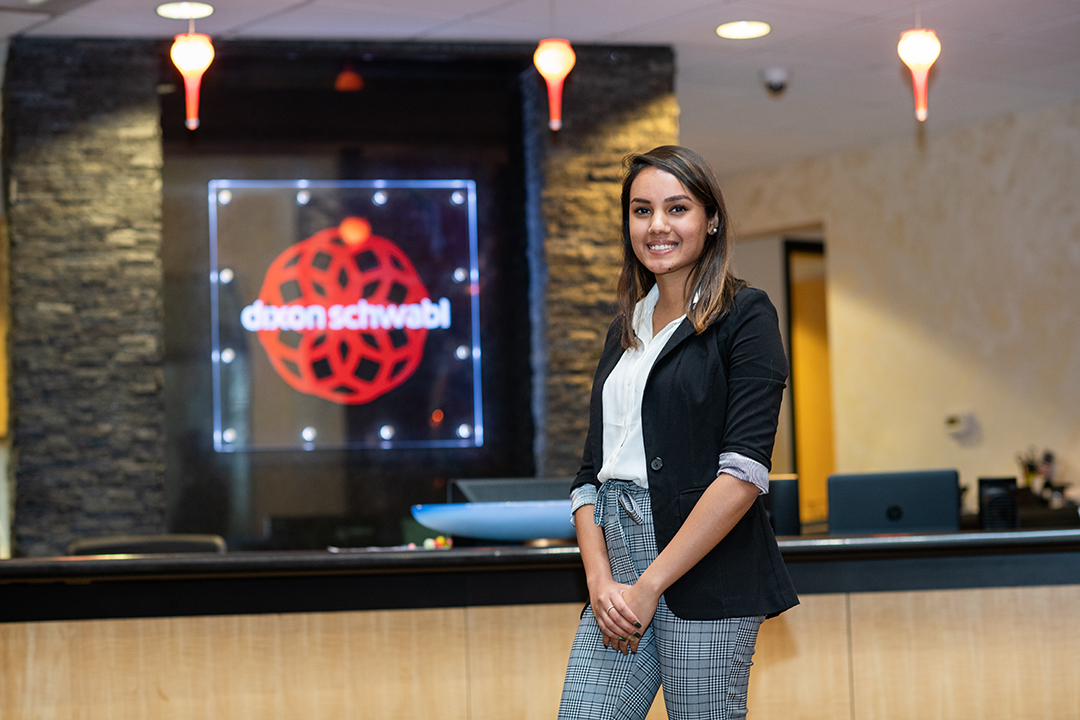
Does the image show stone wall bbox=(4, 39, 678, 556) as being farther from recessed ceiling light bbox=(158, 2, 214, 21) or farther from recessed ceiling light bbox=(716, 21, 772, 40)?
recessed ceiling light bbox=(716, 21, 772, 40)

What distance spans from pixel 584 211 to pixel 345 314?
128 cm

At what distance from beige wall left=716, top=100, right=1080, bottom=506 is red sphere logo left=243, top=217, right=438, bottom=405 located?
3658 mm

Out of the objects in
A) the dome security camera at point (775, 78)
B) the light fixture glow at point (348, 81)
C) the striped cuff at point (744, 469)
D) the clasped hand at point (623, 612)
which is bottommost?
the clasped hand at point (623, 612)

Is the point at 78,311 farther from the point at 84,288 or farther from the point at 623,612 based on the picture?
the point at 623,612

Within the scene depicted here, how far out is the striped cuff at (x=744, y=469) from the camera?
5.33 feet

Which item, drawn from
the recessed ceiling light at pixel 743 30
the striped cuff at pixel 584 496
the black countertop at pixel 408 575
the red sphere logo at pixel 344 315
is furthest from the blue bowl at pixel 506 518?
the recessed ceiling light at pixel 743 30

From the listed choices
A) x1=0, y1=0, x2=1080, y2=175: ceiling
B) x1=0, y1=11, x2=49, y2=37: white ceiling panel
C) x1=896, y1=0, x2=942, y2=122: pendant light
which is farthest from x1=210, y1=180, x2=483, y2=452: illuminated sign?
x1=896, y1=0, x2=942, y2=122: pendant light

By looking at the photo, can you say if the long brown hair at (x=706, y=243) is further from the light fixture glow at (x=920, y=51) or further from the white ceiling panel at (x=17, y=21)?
the white ceiling panel at (x=17, y=21)

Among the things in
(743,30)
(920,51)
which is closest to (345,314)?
(743,30)

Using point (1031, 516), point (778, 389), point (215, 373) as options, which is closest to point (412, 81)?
point (215, 373)

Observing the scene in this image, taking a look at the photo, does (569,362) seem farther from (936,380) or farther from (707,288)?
(707,288)

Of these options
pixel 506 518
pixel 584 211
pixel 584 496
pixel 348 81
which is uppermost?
pixel 348 81

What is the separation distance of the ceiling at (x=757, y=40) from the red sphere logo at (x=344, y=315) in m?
1.04

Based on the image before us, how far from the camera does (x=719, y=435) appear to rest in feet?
5.54
